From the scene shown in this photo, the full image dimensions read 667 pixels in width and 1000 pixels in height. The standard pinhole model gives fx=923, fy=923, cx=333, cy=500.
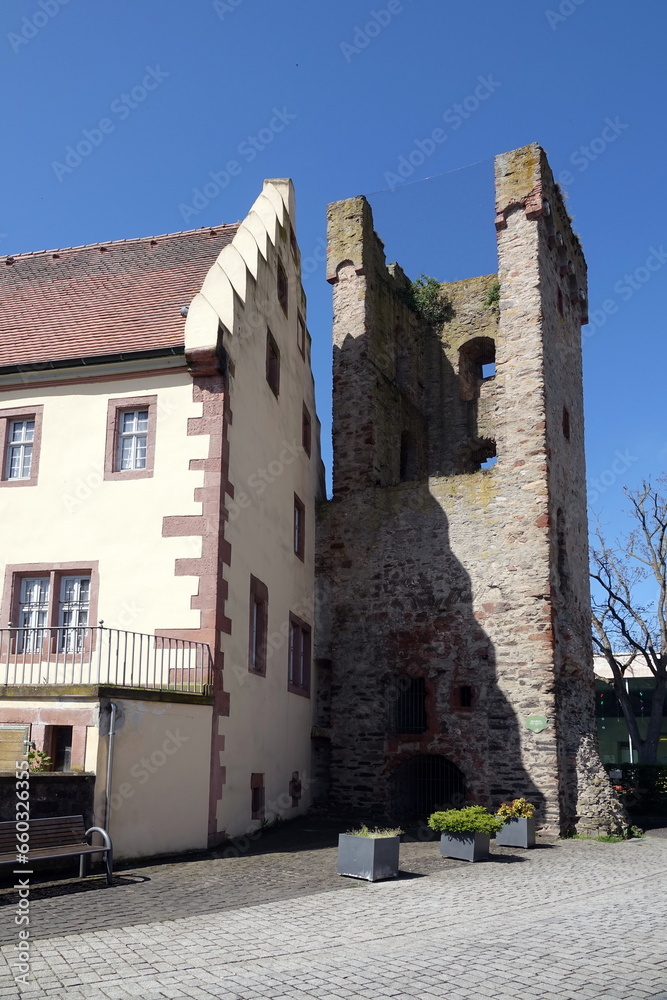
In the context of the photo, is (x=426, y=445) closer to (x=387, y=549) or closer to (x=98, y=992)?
(x=387, y=549)

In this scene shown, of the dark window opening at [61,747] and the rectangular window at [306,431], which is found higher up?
the rectangular window at [306,431]

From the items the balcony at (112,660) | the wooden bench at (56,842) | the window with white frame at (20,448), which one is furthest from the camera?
the window with white frame at (20,448)

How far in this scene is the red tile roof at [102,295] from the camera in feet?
51.4

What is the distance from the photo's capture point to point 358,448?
810 inches

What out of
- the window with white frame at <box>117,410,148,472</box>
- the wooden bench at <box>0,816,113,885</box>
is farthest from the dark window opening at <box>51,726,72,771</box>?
the window with white frame at <box>117,410,148,472</box>

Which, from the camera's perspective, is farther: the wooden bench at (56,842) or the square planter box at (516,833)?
the square planter box at (516,833)

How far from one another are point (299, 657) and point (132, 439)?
6.11 meters

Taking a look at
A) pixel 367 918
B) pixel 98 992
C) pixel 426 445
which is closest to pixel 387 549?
pixel 426 445

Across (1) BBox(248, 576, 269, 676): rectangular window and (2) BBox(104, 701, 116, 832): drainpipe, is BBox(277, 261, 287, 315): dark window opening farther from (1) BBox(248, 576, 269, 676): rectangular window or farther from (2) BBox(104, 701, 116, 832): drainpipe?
(2) BBox(104, 701, 116, 832): drainpipe

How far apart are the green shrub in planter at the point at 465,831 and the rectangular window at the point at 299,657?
5.38m

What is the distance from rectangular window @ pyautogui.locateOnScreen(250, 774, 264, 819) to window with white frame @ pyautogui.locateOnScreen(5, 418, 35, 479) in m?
6.22

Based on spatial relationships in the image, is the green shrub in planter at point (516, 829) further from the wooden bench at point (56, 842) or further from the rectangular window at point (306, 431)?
the rectangular window at point (306, 431)

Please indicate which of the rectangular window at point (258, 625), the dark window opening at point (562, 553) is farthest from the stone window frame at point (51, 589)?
the dark window opening at point (562, 553)

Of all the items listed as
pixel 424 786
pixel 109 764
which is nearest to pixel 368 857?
pixel 109 764
